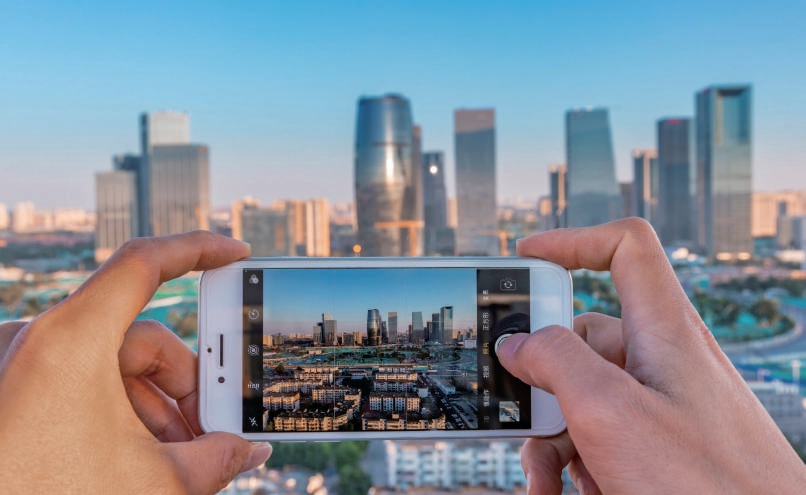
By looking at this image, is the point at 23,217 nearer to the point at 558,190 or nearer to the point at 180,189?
the point at 180,189

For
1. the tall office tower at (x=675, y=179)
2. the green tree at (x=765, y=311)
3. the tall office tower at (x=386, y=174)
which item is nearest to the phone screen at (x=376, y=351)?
the tall office tower at (x=386, y=174)

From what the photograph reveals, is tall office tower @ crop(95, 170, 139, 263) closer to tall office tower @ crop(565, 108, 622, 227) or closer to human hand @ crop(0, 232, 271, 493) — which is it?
tall office tower @ crop(565, 108, 622, 227)

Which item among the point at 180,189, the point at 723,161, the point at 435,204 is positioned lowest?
the point at 435,204

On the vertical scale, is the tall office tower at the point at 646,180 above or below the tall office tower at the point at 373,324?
above

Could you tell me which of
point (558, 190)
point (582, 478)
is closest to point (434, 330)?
point (582, 478)

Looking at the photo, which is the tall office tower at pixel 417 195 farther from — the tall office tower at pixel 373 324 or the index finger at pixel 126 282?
the index finger at pixel 126 282
